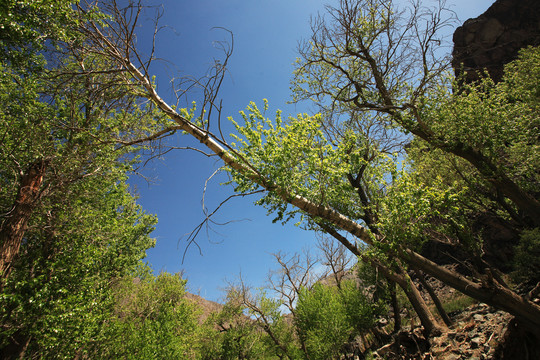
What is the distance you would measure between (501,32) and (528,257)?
32.5 meters

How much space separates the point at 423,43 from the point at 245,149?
7.26 meters

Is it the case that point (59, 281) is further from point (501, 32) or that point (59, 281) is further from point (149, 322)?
point (501, 32)

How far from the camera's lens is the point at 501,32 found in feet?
97.1

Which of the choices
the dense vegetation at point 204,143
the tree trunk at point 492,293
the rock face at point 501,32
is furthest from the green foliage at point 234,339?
the rock face at point 501,32

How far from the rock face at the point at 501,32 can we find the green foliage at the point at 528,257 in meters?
22.4

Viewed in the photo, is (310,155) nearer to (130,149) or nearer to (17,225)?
(17,225)

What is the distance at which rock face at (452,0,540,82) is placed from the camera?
2745 centimetres

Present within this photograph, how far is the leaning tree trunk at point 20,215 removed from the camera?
5.52 metres

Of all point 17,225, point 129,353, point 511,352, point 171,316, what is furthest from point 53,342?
point 511,352

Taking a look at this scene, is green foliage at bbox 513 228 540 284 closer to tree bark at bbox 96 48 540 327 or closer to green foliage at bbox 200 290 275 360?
tree bark at bbox 96 48 540 327

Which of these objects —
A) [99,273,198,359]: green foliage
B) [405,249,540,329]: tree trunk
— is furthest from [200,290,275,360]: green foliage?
[405,249,540,329]: tree trunk

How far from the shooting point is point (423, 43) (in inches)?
308

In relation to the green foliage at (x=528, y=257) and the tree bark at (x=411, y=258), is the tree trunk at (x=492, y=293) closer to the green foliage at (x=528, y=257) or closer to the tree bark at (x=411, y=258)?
the tree bark at (x=411, y=258)

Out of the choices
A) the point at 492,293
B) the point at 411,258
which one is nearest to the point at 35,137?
the point at 411,258
